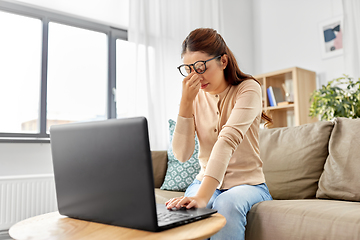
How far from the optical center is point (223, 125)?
1159mm

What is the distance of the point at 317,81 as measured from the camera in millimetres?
3152

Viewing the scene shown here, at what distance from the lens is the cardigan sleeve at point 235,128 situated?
0.95 meters

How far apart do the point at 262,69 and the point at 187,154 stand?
271 centimetres

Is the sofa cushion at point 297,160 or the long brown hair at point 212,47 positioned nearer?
the long brown hair at point 212,47

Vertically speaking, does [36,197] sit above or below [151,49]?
below

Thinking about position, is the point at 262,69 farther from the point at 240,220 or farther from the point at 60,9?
the point at 240,220

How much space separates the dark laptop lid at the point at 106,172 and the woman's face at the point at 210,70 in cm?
55

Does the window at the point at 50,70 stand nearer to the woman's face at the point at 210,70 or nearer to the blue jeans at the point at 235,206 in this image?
the woman's face at the point at 210,70

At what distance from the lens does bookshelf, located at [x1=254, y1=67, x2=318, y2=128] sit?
9.68ft

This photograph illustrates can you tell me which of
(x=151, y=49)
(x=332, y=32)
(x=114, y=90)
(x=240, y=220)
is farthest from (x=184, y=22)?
(x=240, y=220)

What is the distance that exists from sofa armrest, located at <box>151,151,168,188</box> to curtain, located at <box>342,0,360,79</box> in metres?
1.83

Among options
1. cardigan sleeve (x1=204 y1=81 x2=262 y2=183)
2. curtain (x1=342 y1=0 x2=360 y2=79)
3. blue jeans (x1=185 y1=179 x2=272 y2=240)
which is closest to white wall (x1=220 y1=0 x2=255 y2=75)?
curtain (x1=342 y1=0 x2=360 y2=79)

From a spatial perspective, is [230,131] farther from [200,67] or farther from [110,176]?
[110,176]

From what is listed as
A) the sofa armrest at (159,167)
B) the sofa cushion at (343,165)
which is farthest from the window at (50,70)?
the sofa cushion at (343,165)
